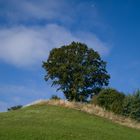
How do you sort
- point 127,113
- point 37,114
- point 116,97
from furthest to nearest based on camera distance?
1. point 116,97
2. point 127,113
3. point 37,114

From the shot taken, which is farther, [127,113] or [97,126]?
[127,113]

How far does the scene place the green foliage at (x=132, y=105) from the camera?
50.8m

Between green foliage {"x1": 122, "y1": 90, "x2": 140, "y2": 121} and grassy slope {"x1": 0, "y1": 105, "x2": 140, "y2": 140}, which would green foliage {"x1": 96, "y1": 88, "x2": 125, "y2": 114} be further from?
grassy slope {"x1": 0, "y1": 105, "x2": 140, "y2": 140}

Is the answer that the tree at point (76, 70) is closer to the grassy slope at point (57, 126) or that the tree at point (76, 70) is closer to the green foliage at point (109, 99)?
the green foliage at point (109, 99)

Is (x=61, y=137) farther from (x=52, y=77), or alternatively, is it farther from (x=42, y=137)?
(x=52, y=77)

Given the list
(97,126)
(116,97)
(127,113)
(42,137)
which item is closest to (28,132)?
(42,137)

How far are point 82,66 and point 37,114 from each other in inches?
1510

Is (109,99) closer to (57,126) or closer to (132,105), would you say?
(132,105)

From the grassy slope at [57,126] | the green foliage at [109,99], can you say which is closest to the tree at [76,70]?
the green foliage at [109,99]

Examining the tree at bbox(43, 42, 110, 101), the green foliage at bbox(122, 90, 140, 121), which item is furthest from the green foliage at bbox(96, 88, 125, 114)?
the tree at bbox(43, 42, 110, 101)

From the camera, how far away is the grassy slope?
2511 centimetres

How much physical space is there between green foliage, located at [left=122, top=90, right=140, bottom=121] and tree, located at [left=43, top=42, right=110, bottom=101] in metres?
22.7

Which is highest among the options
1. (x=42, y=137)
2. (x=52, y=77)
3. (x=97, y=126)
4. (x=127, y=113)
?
(x=52, y=77)

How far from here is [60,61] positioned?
77250 millimetres
